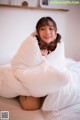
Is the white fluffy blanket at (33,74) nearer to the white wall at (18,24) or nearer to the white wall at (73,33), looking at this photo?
the white wall at (18,24)

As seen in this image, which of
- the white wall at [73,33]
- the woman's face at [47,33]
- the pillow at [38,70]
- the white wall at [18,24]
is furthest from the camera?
the white wall at [73,33]

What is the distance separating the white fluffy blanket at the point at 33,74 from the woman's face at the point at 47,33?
73 millimetres

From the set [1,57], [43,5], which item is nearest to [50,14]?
[43,5]

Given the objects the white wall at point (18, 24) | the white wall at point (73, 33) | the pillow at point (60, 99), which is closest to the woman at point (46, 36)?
the pillow at point (60, 99)

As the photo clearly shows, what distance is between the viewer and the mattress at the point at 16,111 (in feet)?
3.42

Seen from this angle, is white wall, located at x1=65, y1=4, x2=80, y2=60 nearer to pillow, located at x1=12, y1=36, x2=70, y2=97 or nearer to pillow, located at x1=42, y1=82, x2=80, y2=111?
pillow, located at x1=12, y1=36, x2=70, y2=97

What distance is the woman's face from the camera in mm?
1203

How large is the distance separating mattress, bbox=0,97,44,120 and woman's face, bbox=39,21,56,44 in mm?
381

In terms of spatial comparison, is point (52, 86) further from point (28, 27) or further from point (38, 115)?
point (28, 27)

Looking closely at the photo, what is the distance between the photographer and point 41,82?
99cm

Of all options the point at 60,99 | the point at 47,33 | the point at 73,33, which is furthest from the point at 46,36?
the point at 73,33

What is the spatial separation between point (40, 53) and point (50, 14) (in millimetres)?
1224

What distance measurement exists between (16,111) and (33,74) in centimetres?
22

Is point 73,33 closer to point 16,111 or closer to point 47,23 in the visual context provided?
→ point 47,23
